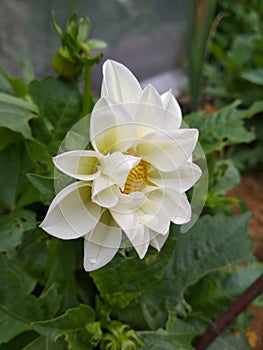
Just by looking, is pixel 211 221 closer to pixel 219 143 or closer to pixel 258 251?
pixel 219 143

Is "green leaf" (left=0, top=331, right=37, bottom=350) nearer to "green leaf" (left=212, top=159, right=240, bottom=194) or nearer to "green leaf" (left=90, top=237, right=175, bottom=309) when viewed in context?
"green leaf" (left=90, top=237, right=175, bottom=309)

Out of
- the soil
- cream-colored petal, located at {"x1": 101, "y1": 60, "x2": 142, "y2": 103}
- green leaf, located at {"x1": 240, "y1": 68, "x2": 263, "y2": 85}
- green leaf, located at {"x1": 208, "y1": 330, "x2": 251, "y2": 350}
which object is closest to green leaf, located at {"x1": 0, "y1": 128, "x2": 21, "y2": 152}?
cream-colored petal, located at {"x1": 101, "y1": 60, "x2": 142, "y2": 103}

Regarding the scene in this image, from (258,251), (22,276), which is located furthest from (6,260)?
(258,251)

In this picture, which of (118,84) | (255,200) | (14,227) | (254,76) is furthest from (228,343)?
(254,76)

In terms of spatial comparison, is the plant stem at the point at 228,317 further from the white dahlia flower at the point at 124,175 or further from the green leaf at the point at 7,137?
the green leaf at the point at 7,137

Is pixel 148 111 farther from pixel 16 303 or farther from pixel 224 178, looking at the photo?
pixel 224 178
